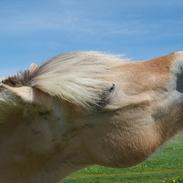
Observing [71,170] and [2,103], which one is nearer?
[2,103]

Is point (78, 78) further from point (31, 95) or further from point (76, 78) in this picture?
point (31, 95)

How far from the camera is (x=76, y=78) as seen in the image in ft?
9.09

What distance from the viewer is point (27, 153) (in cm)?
289

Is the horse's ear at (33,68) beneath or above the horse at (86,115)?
above

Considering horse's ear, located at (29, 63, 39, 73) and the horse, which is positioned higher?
horse's ear, located at (29, 63, 39, 73)

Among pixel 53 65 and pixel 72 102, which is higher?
pixel 53 65

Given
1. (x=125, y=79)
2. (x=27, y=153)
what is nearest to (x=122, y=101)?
(x=125, y=79)

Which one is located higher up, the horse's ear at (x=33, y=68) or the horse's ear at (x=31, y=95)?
the horse's ear at (x=33, y=68)

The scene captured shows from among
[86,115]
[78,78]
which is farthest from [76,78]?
[86,115]

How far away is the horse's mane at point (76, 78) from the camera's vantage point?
2781 mm

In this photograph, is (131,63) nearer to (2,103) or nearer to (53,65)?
(53,65)

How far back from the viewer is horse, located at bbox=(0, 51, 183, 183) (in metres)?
2.81

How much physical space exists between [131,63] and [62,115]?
0.49 meters

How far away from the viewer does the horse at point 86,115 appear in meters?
2.81
